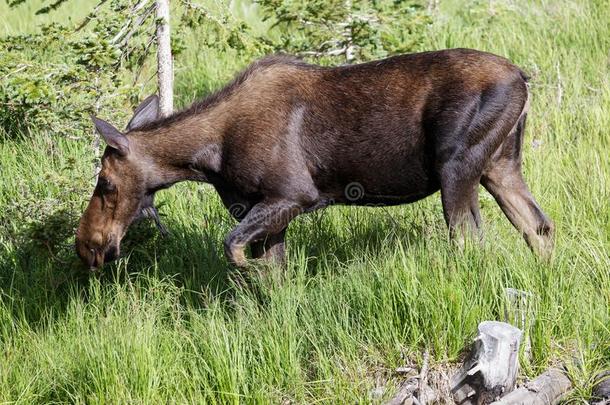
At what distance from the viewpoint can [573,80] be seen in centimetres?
1008

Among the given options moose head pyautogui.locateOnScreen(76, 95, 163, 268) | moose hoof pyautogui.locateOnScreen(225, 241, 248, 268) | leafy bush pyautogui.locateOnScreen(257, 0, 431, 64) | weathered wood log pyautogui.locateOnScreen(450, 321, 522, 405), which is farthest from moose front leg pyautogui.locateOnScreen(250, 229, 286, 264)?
leafy bush pyautogui.locateOnScreen(257, 0, 431, 64)

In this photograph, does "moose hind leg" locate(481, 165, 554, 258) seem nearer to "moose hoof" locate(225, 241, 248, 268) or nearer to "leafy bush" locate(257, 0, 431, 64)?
"moose hoof" locate(225, 241, 248, 268)

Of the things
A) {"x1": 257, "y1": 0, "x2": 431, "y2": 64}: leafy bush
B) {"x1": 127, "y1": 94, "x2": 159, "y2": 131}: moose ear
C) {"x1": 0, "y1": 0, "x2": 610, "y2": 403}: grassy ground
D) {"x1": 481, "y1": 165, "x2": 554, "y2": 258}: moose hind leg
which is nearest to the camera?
{"x1": 0, "y1": 0, "x2": 610, "y2": 403}: grassy ground

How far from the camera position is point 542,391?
561 cm

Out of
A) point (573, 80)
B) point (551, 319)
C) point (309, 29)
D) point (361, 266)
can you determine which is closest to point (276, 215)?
point (361, 266)

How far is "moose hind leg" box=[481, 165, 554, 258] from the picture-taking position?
22.9ft

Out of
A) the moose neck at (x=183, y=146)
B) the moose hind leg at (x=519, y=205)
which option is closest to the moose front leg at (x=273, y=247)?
the moose neck at (x=183, y=146)

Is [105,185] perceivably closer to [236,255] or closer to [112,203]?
[112,203]

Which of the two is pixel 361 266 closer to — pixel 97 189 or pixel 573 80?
pixel 97 189

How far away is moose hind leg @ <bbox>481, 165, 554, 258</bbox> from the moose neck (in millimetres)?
1837

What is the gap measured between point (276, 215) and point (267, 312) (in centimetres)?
68

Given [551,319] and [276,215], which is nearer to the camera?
[551,319]

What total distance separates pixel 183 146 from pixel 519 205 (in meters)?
2.30

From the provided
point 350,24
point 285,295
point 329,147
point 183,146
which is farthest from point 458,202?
point 350,24
